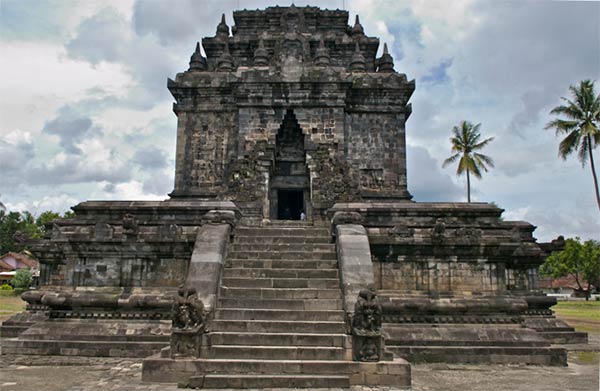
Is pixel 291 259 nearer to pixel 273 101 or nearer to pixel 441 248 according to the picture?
pixel 441 248

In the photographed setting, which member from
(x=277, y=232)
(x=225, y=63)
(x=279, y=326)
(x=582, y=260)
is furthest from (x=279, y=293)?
(x=582, y=260)

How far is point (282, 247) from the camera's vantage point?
1199 cm

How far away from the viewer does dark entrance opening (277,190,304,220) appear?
20972mm

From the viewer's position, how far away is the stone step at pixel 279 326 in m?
8.93

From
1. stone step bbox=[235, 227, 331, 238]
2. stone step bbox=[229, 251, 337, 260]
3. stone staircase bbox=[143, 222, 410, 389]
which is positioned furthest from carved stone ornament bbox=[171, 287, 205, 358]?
stone step bbox=[235, 227, 331, 238]

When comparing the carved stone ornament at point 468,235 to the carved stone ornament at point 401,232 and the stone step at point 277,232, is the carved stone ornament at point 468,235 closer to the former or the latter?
the carved stone ornament at point 401,232

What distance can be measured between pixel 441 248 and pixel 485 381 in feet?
11.7

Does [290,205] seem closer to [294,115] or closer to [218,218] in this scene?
[294,115]

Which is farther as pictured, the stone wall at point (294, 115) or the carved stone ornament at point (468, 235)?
the stone wall at point (294, 115)

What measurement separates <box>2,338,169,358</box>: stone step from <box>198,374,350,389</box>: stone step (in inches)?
130

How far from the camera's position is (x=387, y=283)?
11352 mm

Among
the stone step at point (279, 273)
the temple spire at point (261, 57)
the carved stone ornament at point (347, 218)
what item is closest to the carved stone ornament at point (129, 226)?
the stone step at point (279, 273)

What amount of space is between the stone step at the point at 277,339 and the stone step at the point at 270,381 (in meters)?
0.91

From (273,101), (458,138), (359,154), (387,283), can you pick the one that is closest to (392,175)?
(359,154)
